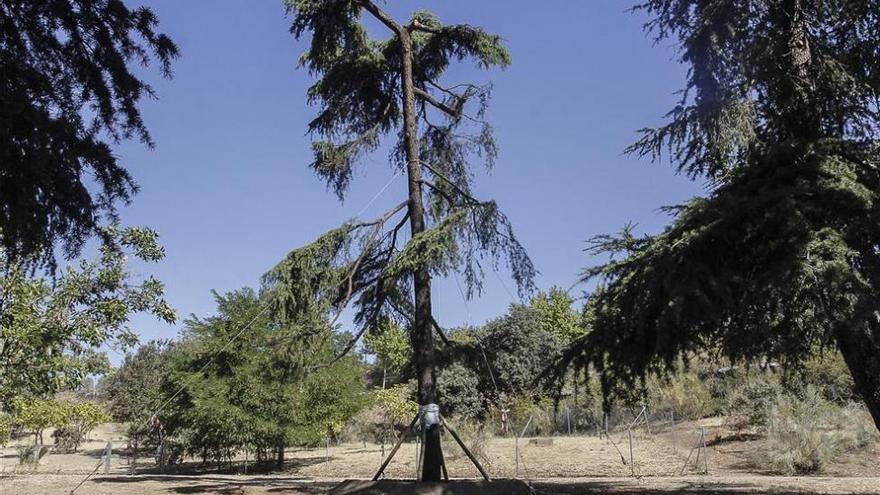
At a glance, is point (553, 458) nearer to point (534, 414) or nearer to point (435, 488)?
point (534, 414)

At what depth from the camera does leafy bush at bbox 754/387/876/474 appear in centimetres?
1459

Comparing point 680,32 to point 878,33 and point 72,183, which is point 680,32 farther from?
point 72,183

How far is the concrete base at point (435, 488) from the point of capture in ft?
24.0

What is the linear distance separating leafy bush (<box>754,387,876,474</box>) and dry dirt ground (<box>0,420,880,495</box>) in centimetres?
39

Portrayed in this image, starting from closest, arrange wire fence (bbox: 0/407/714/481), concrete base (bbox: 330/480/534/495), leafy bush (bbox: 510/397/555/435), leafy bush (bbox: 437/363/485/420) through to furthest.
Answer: concrete base (bbox: 330/480/534/495), wire fence (bbox: 0/407/714/481), leafy bush (bbox: 510/397/555/435), leafy bush (bbox: 437/363/485/420)

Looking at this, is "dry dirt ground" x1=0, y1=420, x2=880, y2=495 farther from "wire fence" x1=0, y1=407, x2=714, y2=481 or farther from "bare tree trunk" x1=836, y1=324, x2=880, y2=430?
"bare tree trunk" x1=836, y1=324, x2=880, y2=430

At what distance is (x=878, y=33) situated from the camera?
727 centimetres

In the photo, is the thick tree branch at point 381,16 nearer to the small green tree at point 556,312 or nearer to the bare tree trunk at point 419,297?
the bare tree trunk at point 419,297

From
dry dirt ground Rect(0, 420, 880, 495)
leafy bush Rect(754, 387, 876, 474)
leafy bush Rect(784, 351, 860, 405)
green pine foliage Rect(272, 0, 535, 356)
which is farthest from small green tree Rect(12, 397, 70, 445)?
leafy bush Rect(784, 351, 860, 405)

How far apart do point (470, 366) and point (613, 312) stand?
3383 mm

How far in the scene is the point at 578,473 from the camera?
1639 centimetres

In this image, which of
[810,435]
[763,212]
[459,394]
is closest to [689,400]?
[459,394]

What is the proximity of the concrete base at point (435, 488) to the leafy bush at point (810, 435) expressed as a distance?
397 inches

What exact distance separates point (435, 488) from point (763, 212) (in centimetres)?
476
